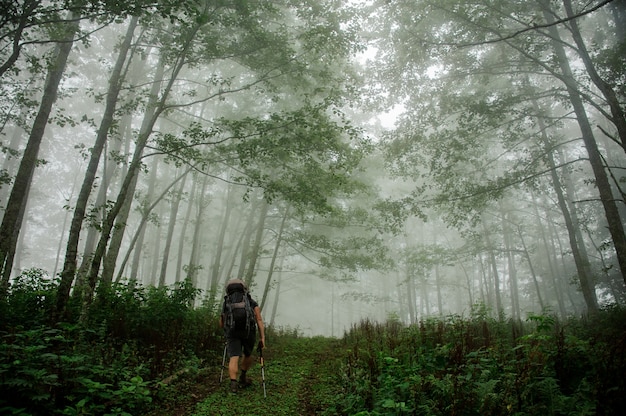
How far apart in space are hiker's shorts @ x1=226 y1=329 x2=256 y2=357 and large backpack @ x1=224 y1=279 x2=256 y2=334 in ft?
0.24

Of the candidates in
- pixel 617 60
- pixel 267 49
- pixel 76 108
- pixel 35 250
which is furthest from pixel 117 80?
pixel 35 250

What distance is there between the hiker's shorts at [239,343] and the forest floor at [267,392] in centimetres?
64

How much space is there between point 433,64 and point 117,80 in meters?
10.4

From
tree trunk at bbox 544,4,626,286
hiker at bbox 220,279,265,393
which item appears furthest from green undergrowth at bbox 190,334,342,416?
tree trunk at bbox 544,4,626,286

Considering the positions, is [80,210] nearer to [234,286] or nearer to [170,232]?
[234,286]

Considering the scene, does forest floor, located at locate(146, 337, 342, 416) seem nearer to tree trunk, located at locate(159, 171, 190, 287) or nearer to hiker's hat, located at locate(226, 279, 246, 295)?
hiker's hat, located at locate(226, 279, 246, 295)

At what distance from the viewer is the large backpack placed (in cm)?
605

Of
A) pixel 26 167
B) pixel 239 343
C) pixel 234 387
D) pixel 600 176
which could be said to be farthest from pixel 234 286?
pixel 600 176

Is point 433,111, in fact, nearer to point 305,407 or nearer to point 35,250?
point 305,407

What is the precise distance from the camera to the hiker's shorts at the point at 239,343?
6.00 m

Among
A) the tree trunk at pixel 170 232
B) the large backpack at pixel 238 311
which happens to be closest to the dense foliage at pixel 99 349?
the large backpack at pixel 238 311

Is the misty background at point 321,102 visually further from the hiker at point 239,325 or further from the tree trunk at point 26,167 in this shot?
the hiker at point 239,325

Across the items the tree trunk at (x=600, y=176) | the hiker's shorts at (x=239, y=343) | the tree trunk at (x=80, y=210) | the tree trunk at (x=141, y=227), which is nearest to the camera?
the hiker's shorts at (x=239, y=343)

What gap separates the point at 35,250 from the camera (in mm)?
49594
